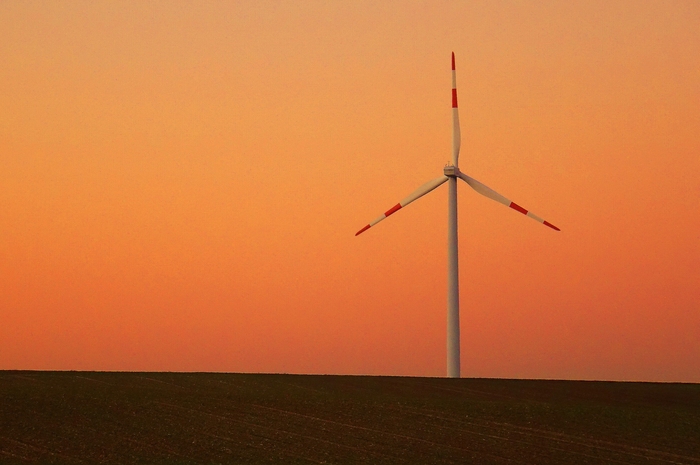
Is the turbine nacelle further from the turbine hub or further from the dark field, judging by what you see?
the dark field

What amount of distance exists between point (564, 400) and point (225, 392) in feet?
55.2

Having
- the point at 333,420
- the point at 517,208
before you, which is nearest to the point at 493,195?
the point at 517,208

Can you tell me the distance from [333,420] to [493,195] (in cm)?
2485

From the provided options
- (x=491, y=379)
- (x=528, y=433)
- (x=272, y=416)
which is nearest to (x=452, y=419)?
(x=528, y=433)

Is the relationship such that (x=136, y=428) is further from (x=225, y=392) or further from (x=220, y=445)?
(x=225, y=392)

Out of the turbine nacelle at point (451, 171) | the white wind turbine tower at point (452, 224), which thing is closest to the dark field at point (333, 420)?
the white wind turbine tower at point (452, 224)

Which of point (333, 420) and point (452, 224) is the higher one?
point (452, 224)

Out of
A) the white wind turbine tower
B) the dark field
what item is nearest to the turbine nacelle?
the white wind turbine tower

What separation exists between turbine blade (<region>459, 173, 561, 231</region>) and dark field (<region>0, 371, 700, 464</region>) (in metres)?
9.96

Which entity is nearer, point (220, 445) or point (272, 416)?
point (220, 445)

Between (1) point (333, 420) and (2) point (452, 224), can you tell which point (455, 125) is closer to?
(2) point (452, 224)

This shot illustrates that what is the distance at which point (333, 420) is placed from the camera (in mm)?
48719

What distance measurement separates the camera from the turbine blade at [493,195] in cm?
6744

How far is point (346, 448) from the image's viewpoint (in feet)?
140
